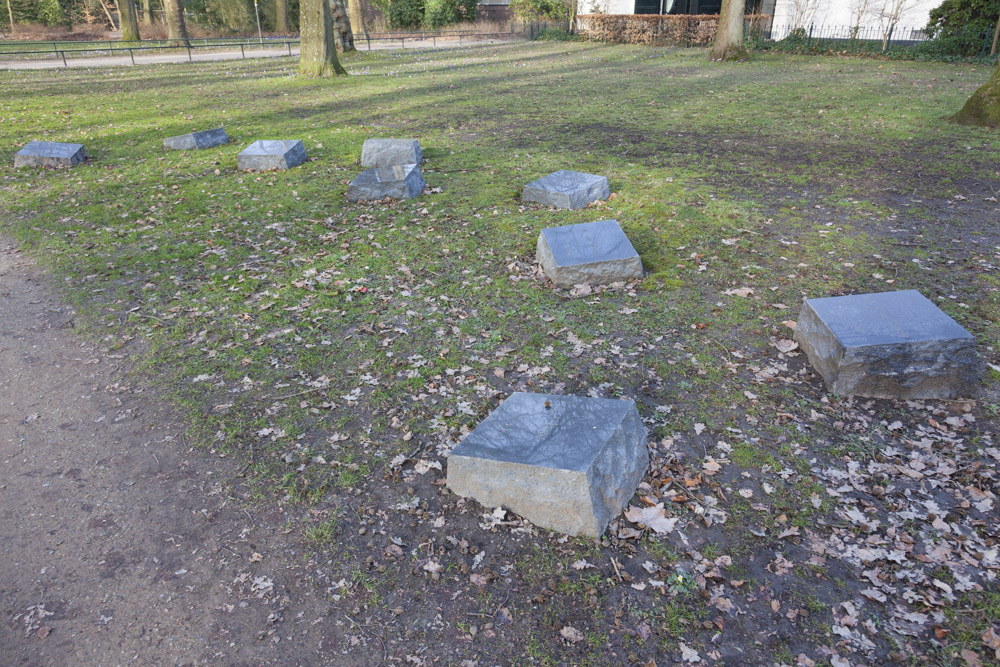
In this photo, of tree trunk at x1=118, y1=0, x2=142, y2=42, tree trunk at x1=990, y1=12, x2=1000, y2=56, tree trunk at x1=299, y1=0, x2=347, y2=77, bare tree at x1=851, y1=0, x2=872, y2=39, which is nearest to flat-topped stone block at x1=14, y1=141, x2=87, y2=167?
tree trunk at x1=299, y1=0, x2=347, y2=77

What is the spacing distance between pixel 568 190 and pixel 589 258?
2.25m

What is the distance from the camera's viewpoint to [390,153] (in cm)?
966

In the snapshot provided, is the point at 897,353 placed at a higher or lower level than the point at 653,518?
higher

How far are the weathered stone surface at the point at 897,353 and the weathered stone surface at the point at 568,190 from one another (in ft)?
13.1

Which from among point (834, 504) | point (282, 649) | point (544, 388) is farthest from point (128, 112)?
point (834, 504)

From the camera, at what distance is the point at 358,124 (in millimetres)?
12992

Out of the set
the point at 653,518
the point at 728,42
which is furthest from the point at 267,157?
the point at 728,42

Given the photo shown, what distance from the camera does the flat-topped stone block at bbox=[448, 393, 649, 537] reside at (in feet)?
10.5

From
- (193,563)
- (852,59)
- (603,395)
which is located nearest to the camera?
(193,563)

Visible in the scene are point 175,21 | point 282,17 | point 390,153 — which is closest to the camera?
point 390,153

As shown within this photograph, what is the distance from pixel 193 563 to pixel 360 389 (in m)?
1.71

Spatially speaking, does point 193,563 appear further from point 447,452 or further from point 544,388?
point 544,388

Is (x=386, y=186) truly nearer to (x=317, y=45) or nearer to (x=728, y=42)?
(x=317, y=45)

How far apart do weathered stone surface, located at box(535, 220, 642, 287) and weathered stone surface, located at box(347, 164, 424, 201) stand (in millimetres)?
3056
